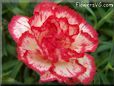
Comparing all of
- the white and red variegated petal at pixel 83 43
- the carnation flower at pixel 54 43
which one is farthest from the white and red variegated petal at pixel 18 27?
the white and red variegated petal at pixel 83 43

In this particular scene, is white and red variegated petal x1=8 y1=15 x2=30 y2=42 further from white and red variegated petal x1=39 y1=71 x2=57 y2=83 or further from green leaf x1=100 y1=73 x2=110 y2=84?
green leaf x1=100 y1=73 x2=110 y2=84

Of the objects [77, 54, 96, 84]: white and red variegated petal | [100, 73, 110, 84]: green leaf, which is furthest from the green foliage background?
[77, 54, 96, 84]: white and red variegated petal

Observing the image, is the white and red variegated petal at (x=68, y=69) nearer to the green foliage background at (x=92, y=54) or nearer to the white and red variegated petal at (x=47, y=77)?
the white and red variegated petal at (x=47, y=77)

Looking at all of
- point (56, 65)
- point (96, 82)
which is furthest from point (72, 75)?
point (96, 82)

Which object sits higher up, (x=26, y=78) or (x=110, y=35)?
(x=110, y=35)

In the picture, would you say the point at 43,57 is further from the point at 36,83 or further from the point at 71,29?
the point at 36,83

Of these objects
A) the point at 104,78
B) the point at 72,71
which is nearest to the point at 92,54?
the point at 104,78

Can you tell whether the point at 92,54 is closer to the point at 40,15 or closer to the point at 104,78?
the point at 104,78
